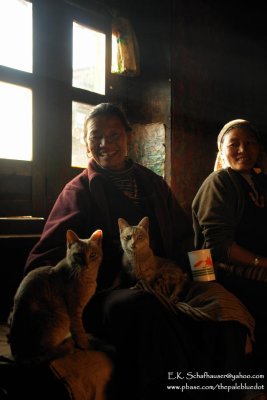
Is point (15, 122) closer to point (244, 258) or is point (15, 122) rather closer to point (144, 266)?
point (144, 266)

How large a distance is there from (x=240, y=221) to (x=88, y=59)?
2.12 m

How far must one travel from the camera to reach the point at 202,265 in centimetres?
218

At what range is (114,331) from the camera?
5.98ft

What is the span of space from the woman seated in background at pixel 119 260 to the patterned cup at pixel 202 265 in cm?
28

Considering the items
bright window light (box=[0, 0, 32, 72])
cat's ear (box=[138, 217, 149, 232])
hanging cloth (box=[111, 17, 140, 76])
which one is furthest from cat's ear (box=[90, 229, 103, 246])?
hanging cloth (box=[111, 17, 140, 76])

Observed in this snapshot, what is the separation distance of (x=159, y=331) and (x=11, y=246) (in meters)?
1.42

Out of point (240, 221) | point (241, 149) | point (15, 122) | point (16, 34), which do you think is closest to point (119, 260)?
point (240, 221)

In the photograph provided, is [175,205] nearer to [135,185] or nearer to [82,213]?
[135,185]

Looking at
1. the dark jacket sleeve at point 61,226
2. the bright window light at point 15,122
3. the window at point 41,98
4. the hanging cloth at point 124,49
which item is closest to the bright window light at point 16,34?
the window at point 41,98

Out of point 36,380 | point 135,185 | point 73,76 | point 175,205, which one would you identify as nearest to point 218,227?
point 175,205

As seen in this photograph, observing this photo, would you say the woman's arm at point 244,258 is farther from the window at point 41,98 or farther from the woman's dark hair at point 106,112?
the window at point 41,98

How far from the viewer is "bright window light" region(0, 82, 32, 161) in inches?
110

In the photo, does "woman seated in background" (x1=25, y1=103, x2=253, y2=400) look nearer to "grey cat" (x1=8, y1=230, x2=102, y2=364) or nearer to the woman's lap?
the woman's lap

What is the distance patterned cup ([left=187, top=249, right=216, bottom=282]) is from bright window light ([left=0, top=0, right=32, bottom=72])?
2.04 metres
